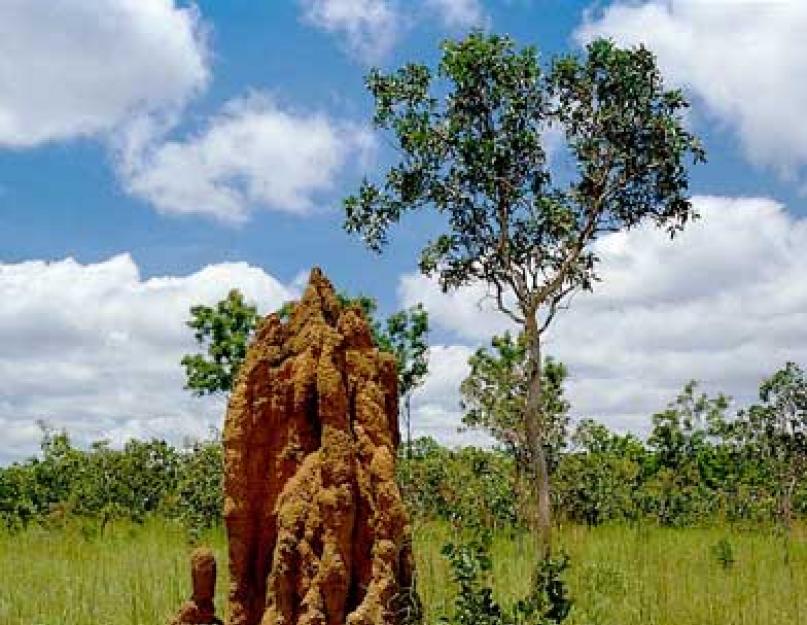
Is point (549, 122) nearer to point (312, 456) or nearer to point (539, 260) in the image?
point (539, 260)

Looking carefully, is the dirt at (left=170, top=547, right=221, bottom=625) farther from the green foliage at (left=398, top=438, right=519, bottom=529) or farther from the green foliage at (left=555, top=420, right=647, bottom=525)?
the green foliage at (left=555, top=420, right=647, bottom=525)

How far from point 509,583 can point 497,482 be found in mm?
12432

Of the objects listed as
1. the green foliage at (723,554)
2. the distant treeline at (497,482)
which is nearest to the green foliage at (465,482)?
the distant treeline at (497,482)

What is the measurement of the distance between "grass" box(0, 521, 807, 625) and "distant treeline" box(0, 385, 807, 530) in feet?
17.5

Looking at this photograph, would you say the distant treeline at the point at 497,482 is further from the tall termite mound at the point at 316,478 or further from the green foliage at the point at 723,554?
the tall termite mound at the point at 316,478

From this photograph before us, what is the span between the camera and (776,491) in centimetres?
2509

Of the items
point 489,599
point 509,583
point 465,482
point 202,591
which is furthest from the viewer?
point 465,482

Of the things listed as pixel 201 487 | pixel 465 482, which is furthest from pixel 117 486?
pixel 465 482

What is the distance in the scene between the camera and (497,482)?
2281 centimetres

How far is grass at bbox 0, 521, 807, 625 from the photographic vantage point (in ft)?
28.6

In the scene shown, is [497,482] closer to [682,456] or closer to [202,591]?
[682,456]

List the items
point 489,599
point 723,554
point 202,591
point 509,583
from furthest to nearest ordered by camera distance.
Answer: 1. point 723,554
2. point 509,583
3. point 202,591
4. point 489,599

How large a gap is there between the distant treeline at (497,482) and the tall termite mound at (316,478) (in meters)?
11.9

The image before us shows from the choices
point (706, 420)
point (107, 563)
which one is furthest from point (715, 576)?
point (706, 420)
